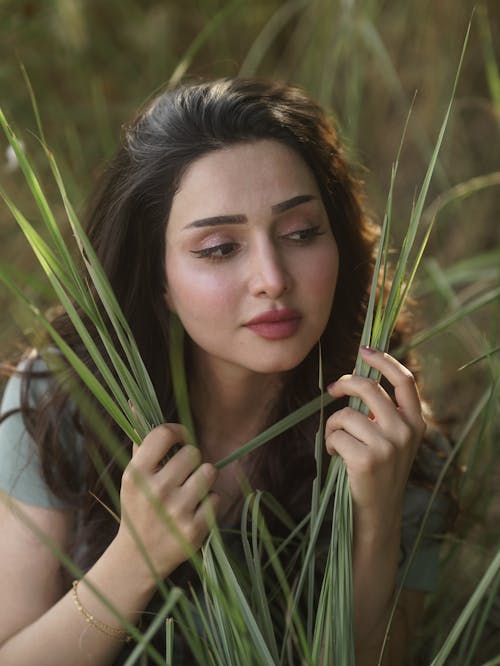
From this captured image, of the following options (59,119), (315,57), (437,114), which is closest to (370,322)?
(315,57)

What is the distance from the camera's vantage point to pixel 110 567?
109cm

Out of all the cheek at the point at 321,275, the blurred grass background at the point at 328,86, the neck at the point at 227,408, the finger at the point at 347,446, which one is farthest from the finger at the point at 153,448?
the blurred grass background at the point at 328,86

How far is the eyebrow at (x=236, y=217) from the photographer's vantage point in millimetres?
1132

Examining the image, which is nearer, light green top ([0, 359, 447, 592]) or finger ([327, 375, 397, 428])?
finger ([327, 375, 397, 428])

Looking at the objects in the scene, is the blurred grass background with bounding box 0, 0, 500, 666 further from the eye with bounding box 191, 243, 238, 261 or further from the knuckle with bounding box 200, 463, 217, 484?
the knuckle with bounding box 200, 463, 217, 484

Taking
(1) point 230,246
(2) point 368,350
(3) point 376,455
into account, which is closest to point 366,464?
(3) point 376,455

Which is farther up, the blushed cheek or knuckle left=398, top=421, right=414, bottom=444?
the blushed cheek

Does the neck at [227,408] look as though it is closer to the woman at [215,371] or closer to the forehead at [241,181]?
the woman at [215,371]

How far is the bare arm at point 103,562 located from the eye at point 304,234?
1.06 feet

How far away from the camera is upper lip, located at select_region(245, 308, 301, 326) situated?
1.12 metres

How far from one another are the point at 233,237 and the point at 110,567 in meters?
0.44

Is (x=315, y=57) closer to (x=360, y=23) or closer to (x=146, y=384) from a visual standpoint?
(x=360, y=23)

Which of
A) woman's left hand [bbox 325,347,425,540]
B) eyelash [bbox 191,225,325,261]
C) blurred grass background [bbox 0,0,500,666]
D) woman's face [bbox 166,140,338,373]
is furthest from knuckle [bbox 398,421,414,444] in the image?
blurred grass background [bbox 0,0,500,666]

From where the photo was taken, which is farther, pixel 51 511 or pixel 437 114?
pixel 437 114
